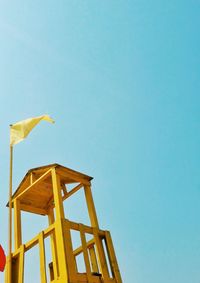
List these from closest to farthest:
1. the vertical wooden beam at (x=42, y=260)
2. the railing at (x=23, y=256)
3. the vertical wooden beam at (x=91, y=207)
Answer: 1. the vertical wooden beam at (x=42, y=260)
2. the railing at (x=23, y=256)
3. the vertical wooden beam at (x=91, y=207)

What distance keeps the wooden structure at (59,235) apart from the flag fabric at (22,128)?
1.28m

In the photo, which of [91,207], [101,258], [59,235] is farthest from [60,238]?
[91,207]

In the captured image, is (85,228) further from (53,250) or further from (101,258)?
(53,250)

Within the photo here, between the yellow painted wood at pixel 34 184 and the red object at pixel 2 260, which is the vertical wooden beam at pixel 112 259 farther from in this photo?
the red object at pixel 2 260

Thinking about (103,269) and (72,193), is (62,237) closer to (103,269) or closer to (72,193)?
(103,269)

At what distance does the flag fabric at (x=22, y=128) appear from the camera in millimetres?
10088

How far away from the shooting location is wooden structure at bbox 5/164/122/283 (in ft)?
22.9

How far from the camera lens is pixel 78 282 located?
6660 mm

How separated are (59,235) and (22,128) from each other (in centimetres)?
450

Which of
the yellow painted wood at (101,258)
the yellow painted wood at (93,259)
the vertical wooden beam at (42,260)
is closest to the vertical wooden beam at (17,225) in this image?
the vertical wooden beam at (42,260)

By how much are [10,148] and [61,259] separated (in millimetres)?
4676

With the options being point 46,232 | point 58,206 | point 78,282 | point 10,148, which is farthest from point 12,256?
point 10,148

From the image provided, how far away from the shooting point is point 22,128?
1023cm

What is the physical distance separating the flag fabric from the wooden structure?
1282 millimetres
